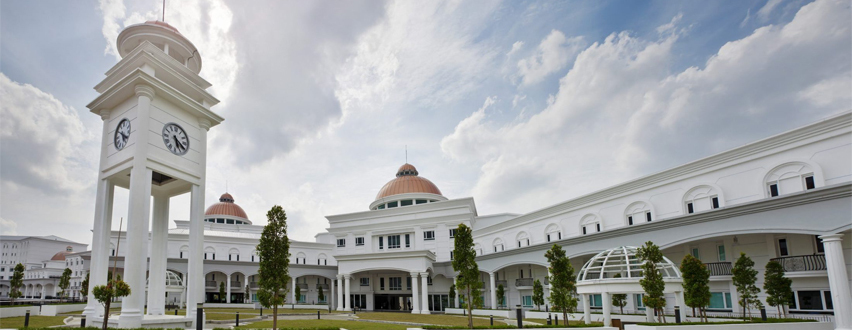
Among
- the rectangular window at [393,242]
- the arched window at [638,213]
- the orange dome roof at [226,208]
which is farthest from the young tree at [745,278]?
the orange dome roof at [226,208]

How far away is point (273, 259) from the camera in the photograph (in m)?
20.5

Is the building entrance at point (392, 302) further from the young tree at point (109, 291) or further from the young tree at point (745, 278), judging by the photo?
the young tree at point (109, 291)

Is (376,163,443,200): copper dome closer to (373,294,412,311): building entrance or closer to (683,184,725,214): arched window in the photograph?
(373,294,412,311): building entrance

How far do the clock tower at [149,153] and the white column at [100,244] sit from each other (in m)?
0.04

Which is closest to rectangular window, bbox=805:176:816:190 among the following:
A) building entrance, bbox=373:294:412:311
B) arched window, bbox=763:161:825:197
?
arched window, bbox=763:161:825:197

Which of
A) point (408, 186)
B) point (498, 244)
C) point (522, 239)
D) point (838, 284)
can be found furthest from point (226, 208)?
point (838, 284)

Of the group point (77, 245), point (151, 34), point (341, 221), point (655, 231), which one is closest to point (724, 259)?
point (655, 231)

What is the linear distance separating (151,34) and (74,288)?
78.6m

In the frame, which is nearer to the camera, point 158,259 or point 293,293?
point 158,259

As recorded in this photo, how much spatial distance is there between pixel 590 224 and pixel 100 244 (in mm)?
29815

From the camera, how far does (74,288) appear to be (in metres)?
81.1

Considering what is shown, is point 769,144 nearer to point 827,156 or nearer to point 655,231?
point 827,156

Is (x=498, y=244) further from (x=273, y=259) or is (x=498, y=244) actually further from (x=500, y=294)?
(x=273, y=259)

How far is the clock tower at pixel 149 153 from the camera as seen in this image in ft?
65.9
